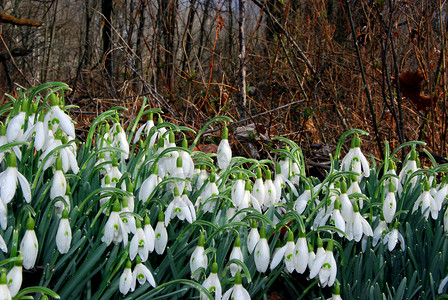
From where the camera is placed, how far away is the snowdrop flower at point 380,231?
5.77 ft

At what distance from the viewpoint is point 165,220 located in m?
1.57

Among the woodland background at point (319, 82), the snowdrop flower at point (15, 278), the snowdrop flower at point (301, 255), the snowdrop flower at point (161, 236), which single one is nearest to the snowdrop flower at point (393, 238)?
the snowdrop flower at point (301, 255)

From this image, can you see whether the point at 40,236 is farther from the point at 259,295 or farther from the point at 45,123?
the point at 259,295

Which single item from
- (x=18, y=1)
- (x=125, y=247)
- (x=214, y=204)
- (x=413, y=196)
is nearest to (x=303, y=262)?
(x=214, y=204)

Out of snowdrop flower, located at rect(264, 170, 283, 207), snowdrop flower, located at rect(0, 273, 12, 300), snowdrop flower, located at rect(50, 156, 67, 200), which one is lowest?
snowdrop flower, located at rect(0, 273, 12, 300)

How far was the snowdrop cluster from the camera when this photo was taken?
4.75 feet

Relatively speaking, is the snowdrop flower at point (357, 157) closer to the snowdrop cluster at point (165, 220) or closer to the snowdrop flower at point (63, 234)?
the snowdrop cluster at point (165, 220)

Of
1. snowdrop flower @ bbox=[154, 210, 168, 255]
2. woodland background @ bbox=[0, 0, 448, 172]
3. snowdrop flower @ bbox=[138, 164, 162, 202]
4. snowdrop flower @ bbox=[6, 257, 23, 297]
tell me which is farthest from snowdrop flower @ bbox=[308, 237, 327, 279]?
woodland background @ bbox=[0, 0, 448, 172]

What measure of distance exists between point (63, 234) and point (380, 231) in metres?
1.11

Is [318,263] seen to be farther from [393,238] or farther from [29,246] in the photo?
[29,246]

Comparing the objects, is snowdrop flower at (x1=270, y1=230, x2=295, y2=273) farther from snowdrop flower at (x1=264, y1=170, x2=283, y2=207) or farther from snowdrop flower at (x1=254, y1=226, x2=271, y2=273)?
snowdrop flower at (x1=264, y1=170, x2=283, y2=207)

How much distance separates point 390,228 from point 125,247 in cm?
98

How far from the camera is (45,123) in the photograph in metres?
1.62

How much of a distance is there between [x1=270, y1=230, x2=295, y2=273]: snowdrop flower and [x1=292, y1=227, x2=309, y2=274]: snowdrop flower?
0.02 meters
